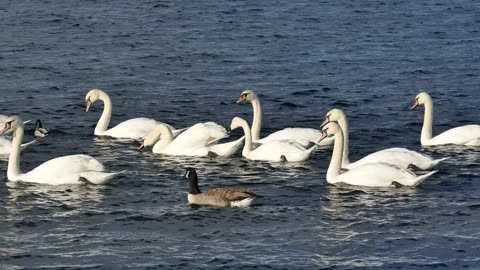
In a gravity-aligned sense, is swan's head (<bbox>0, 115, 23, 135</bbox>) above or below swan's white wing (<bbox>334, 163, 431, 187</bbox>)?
above

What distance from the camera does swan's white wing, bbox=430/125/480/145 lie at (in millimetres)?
29000

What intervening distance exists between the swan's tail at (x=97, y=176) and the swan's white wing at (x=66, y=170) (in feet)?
0.41

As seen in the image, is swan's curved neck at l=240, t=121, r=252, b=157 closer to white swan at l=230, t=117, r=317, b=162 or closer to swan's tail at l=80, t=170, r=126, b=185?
white swan at l=230, t=117, r=317, b=162

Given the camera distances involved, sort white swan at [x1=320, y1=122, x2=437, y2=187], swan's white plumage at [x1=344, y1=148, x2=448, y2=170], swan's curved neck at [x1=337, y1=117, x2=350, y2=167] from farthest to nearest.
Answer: swan's curved neck at [x1=337, y1=117, x2=350, y2=167] → swan's white plumage at [x1=344, y1=148, x2=448, y2=170] → white swan at [x1=320, y1=122, x2=437, y2=187]

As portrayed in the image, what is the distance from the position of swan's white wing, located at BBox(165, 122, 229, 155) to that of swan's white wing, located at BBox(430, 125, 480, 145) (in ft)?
15.7

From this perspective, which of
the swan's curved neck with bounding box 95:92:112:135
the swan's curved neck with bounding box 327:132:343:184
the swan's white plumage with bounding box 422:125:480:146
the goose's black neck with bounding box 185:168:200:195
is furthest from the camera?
the swan's curved neck with bounding box 95:92:112:135

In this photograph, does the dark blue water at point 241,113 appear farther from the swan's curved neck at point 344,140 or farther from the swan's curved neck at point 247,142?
the swan's curved neck at point 344,140

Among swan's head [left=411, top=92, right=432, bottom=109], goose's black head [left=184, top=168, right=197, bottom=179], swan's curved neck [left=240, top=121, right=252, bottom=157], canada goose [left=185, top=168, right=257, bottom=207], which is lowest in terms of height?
canada goose [left=185, top=168, right=257, bottom=207]

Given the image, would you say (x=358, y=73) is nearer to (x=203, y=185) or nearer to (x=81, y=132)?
(x=81, y=132)

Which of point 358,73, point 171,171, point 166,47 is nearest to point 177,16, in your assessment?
point 166,47

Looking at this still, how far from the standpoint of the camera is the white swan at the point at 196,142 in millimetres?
28453

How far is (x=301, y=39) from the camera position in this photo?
4241cm

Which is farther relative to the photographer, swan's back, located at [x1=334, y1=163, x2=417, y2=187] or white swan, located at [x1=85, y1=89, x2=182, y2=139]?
white swan, located at [x1=85, y1=89, x2=182, y2=139]

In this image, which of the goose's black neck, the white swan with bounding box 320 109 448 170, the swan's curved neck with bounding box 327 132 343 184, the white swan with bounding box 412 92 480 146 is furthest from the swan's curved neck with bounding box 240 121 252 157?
the white swan with bounding box 412 92 480 146
